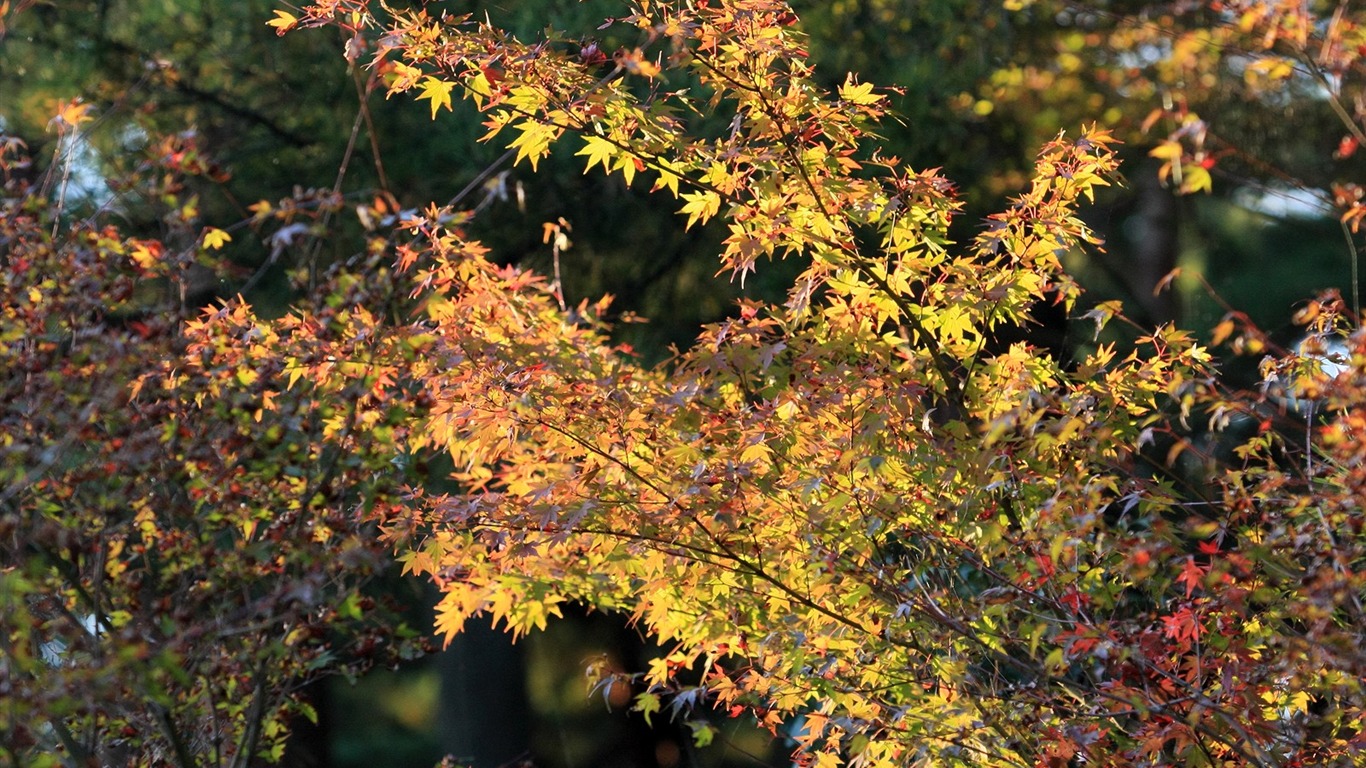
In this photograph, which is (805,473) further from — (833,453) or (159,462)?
(159,462)

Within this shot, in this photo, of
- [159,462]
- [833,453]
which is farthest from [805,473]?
[159,462]

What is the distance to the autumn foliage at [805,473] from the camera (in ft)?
10.6

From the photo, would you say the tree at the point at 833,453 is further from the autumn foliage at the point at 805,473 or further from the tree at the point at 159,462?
the tree at the point at 159,462

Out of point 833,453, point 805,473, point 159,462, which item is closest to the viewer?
point 159,462

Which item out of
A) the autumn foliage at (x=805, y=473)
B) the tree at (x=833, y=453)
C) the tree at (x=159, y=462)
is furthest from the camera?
the tree at (x=833, y=453)

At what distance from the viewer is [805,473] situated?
13.4ft

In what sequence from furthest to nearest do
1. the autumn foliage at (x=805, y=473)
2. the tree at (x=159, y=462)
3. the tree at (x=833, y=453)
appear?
the tree at (x=833, y=453) < the autumn foliage at (x=805, y=473) < the tree at (x=159, y=462)

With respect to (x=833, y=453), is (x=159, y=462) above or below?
above

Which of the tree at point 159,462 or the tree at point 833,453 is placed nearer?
the tree at point 159,462

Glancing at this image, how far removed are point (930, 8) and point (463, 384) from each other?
5693 millimetres

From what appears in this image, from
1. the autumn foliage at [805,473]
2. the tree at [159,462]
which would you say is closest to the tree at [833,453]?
the autumn foliage at [805,473]

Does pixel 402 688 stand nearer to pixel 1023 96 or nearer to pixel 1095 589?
pixel 1023 96

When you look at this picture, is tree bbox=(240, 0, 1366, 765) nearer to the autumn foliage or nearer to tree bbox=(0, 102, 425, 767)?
the autumn foliage

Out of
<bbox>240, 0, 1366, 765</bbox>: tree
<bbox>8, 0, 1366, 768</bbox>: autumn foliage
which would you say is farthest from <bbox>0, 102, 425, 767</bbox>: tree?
<bbox>240, 0, 1366, 765</bbox>: tree
